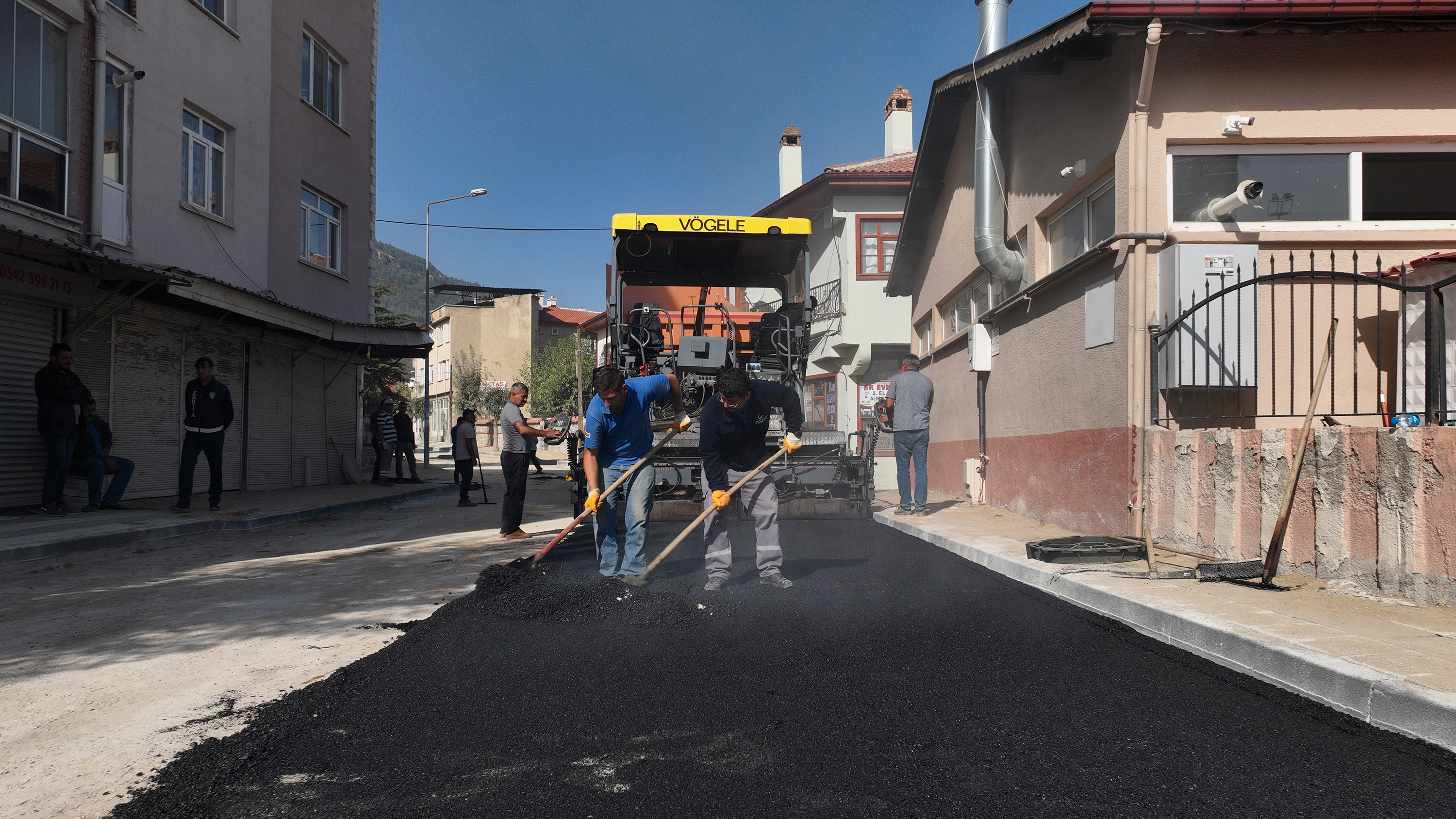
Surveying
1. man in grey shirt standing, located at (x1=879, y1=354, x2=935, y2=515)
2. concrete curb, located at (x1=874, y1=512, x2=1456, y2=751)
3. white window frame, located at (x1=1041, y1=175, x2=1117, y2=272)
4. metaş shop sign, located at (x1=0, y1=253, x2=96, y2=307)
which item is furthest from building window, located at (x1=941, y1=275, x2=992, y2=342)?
metaş shop sign, located at (x1=0, y1=253, x2=96, y2=307)

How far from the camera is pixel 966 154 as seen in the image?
12.4 meters

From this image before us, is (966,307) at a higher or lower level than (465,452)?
higher

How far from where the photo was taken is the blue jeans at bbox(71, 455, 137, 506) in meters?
9.62

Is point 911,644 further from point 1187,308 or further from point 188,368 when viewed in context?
point 188,368

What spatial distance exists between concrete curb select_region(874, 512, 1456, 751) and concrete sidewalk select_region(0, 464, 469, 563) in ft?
25.6

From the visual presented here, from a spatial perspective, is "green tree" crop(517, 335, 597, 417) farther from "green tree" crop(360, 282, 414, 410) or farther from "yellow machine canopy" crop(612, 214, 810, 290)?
"yellow machine canopy" crop(612, 214, 810, 290)

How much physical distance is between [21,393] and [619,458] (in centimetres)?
787

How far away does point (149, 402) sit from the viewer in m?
11.7

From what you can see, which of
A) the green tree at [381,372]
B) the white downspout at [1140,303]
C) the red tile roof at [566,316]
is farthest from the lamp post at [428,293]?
the red tile roof at [566,316]

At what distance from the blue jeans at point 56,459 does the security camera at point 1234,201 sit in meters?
10.9

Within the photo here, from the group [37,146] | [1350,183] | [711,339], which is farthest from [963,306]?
[37,146]

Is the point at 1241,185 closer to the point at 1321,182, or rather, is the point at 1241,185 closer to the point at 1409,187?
the point at 1321,182

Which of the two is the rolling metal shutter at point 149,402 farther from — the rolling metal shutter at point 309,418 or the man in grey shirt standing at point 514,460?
the man in grey shirt standing at point 514,460

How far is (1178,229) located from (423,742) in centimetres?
672
